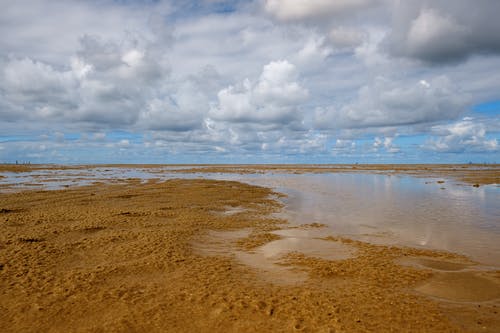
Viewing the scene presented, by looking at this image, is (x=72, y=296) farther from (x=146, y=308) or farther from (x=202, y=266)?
(x=202, y=266)

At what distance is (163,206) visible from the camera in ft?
67.6

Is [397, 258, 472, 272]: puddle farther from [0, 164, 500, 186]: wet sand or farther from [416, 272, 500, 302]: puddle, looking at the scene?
[0, 164, 500, 186]: wet sand

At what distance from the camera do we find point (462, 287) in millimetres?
8227

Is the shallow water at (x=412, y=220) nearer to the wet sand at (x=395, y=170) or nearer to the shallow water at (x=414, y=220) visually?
the shallow water at (x=414, y=220)

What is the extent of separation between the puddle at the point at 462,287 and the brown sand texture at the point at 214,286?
0.08 ft

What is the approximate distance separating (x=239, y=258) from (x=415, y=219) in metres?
11.0

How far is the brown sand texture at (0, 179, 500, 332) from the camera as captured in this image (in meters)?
6.38

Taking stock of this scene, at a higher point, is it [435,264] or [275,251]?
[275,251]

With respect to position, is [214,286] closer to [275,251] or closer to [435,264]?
[275,251]

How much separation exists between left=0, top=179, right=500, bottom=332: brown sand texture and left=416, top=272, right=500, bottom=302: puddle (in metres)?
0.03

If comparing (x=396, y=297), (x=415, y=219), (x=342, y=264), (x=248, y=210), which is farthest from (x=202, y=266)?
(x=415, y=219)

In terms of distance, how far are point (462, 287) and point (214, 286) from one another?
619 cm

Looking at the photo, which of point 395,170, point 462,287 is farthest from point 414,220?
point 395,170

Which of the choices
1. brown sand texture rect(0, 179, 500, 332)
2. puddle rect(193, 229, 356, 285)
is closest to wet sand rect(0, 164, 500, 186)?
puddle rect(193, 229, 356, 285)
